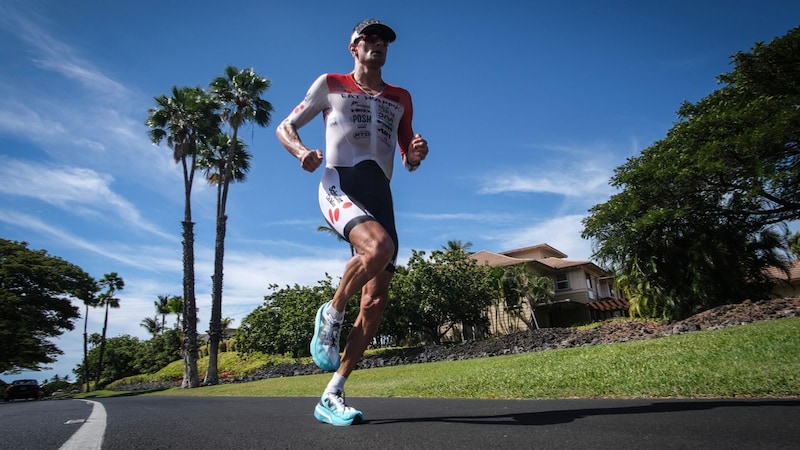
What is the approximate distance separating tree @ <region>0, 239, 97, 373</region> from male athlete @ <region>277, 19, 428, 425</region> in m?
36.3

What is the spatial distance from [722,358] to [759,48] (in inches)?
805

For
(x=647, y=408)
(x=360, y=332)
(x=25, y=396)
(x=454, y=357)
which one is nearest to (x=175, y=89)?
(x=454, y=357)

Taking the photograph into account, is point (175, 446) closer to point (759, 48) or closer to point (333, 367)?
point (333, 367)

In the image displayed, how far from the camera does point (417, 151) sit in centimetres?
349

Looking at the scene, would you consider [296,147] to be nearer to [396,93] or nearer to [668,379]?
[396,93]

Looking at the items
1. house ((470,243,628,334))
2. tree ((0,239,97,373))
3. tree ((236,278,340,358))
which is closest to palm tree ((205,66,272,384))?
tree ((236,278,340,358))

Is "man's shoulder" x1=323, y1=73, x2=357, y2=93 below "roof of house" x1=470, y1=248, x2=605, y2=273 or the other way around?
below

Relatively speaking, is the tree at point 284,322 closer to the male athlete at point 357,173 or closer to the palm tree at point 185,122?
the palm tree at point 185,122

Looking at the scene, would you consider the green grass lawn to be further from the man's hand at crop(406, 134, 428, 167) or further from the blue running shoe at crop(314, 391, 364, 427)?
the man's hand at crop(406, 134, 428, 167)

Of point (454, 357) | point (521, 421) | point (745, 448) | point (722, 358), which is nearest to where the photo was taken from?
point (745, 448)

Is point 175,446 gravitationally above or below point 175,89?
below

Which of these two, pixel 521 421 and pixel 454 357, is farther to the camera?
pixel 454 357

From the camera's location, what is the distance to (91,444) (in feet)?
7.02

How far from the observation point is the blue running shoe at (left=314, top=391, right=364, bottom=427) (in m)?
2.70
